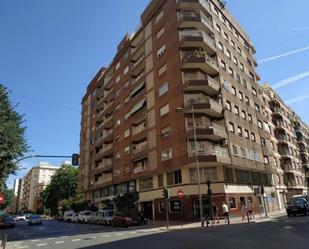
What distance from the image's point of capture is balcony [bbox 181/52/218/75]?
31953mm

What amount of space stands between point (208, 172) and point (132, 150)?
12.3 meters

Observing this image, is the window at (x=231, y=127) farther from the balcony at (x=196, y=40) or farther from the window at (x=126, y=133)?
the window at (x=126, y=133)

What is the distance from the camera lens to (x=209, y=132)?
29562mm

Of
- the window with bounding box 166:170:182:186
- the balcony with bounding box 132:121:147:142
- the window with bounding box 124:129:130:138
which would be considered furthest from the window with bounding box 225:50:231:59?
the window with bounding box 166:170:182:186

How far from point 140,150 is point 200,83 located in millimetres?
11474

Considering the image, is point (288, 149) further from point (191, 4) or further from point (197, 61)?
point (191, 4)

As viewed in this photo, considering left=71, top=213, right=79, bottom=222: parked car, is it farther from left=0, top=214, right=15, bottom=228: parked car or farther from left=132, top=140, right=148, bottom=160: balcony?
left=132, top=140, right=148, bottom=160: balcony

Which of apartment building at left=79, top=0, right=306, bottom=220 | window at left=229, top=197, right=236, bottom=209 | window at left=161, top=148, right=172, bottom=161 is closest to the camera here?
window at left=229, top=197, right=236, bottom=209

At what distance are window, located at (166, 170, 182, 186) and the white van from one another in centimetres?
689

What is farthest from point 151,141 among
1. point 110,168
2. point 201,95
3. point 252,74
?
point 252,74

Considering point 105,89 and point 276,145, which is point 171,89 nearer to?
point 105,89

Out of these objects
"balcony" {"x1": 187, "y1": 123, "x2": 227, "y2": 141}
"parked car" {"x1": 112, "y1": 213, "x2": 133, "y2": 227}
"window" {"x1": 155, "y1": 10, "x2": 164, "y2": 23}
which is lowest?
"parked car" {"x1": 112, "y1": 213, "x2": 133, "y2": 227}

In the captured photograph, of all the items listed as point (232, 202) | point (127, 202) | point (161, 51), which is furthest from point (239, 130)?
point (127, 202)

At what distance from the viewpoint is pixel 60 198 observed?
7612 centimetres
